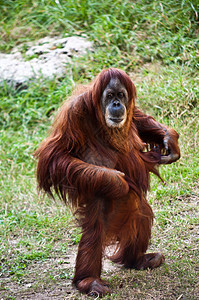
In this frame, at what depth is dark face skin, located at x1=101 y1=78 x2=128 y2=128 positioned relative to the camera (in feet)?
9.22

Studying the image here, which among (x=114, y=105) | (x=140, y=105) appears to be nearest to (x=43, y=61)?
(x=140, y=105)

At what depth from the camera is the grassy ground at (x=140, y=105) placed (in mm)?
3104

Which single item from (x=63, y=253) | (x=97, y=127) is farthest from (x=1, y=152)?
(x=97, y=127)

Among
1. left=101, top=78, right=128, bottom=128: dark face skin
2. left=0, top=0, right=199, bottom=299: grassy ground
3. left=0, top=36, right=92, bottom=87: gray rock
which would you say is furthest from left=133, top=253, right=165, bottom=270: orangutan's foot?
left=0, top=36, right=92, bottom=87: gray rock

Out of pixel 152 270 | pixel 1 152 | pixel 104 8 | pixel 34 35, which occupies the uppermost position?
pixel 104 8

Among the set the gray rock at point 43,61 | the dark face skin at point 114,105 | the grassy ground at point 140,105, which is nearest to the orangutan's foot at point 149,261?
the grassy ground at point 140,105

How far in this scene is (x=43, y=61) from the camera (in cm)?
691

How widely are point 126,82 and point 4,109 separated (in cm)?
400

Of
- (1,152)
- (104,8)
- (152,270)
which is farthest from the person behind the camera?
(104,8)

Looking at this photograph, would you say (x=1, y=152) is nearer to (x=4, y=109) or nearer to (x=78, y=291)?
(x=4, y=109)

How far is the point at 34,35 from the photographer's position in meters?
7.64

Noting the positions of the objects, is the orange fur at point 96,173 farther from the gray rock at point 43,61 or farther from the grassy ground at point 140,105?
the gray rock at point 43,61

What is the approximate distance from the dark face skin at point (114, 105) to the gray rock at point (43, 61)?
3.84 m

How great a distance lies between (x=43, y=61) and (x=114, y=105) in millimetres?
4330
